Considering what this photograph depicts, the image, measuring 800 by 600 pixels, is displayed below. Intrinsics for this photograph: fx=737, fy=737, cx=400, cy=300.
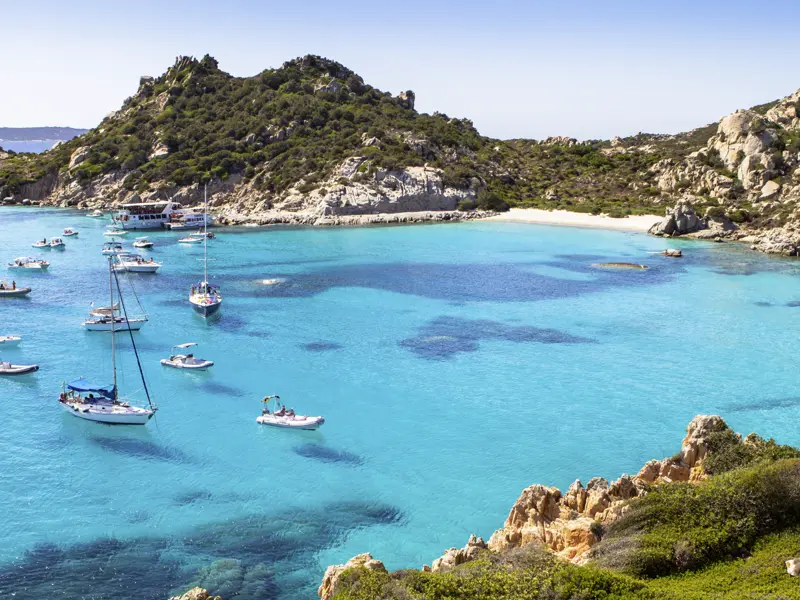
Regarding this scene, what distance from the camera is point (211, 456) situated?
103 feet

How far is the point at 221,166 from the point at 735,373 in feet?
330

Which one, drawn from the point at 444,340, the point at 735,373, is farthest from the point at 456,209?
the point at 735,373

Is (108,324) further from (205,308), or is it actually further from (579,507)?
(579,507)

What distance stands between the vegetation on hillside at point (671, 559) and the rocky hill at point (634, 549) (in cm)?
3

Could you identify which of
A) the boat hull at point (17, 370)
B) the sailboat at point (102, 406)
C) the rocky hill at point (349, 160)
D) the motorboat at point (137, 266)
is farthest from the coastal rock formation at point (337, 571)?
the rocky hill at point (349, 160)

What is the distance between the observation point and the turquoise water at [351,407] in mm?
24719

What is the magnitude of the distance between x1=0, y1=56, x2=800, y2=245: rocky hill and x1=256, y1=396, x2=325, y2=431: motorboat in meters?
76.1

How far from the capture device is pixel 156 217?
10662 cm

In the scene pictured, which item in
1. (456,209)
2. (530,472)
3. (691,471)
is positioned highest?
(456,209)

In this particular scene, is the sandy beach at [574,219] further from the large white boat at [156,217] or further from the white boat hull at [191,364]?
the white boat hull at [191,364]

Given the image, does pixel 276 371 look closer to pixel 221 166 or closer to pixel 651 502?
pixel 651 502

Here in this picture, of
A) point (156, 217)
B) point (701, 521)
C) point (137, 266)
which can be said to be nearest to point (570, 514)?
point (701, 521)

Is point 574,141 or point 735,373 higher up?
point 574,141

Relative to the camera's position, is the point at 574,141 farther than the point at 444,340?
Yes
